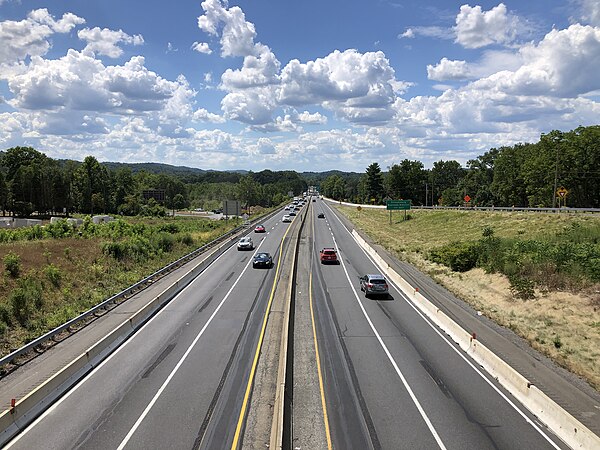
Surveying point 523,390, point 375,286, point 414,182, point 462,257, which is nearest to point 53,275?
point 375,286

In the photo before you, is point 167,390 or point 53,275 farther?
point 53,275

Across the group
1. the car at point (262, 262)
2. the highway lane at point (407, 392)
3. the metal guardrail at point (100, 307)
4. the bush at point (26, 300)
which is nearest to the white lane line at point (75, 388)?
the metal guardrail at point (100, 307)

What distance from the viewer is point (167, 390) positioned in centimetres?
1653

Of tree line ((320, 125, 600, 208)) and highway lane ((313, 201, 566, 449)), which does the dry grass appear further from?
tree line ((320, 125, 600, 208))

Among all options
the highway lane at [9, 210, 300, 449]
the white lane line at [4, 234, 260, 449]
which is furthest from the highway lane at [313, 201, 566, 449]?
the white lane line at [4, 234, 260, 449]

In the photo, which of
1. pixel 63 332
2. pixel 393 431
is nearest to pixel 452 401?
pixel 393 431

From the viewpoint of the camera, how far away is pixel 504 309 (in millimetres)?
29234

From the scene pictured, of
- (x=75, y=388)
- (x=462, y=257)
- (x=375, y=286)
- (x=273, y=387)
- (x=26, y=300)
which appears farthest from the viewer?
(x=462, y=257)

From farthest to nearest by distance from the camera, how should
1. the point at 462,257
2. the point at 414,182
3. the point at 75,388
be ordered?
1. the point at 414,182
2. the point at 462,257
3. the point at 75,388

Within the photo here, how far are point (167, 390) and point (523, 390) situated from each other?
12.6 m

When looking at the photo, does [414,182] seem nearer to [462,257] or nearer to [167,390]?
[462,257]

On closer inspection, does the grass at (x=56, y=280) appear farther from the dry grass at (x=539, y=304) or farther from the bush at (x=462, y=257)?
the bush at (x=462, y=257)

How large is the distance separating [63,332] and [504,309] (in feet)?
83.8

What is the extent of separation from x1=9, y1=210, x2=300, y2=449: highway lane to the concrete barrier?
9.78 m
